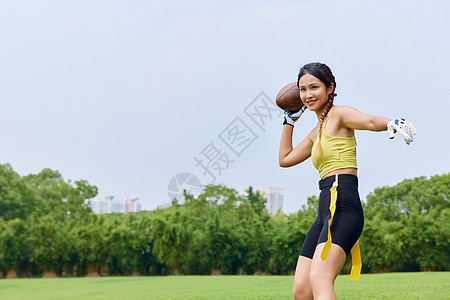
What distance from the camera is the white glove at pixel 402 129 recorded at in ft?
8.81

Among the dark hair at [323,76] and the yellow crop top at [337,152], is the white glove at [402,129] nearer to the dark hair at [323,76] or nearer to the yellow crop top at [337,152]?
the yellow crop top at [337,152]

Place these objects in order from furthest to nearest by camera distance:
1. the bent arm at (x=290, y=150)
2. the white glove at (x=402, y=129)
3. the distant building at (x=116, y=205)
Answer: the distant building at (x=116, y=205)
the bent arm at (x=290, y=150)
the white glove at (x=402, y=129)

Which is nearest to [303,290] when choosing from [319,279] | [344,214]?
[319,279]

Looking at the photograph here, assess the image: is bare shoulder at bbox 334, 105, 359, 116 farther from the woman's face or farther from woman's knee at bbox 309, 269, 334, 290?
woman's knee at bbox 309, 269, 334, 290

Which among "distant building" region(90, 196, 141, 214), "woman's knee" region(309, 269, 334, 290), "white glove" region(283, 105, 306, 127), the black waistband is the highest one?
"distant building" region(90, 196, 141, 214)

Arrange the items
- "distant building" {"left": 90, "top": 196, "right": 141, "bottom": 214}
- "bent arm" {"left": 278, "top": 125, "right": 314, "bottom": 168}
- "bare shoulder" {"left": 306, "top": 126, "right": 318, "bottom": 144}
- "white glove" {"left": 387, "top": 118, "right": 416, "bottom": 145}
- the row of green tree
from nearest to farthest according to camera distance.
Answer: "white glove" {"left": 387, "top": 118, "right": 416, "bottom": 145}
"bare shoulder" {"left": 306, "top": 126, "right": 318, "bottom": 144}
"bent arm" {"left": 278, "top": 125, "right": 314, "bottom": 168}
the row of green tree
"distant building" {"left": 90, "top": 196, "right": 141, "bottom": 214}

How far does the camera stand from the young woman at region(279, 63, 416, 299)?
2.89 m

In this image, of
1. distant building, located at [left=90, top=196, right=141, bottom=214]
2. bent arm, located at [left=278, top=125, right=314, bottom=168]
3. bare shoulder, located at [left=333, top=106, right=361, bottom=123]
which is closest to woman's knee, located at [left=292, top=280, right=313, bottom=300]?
bent arm, located at [left=278, top=125, right=314, bottom=168]

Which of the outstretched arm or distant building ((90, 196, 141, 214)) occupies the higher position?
distant building ((90, 196, 141, 214))

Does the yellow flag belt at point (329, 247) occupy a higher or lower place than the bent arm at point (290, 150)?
lower

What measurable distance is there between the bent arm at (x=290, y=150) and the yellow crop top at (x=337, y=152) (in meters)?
0.43

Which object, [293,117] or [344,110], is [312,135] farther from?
[344,110]

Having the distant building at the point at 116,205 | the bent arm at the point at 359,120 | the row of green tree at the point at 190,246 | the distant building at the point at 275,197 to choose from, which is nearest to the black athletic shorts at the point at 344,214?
the bent arm at the point at 359,120

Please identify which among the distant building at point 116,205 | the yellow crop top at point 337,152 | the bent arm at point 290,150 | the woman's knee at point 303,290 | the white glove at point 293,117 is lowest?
the woman's knee at point 303,290
